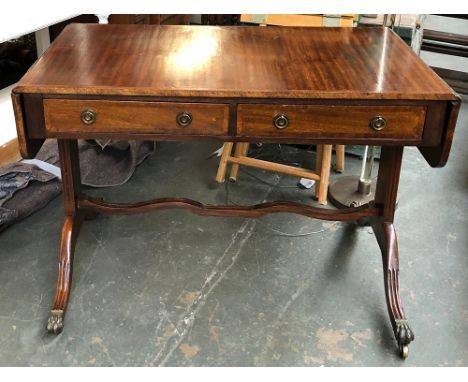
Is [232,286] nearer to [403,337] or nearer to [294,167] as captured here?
[403,337]

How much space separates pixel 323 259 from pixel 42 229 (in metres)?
1.17

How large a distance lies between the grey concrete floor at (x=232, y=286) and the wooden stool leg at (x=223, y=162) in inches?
2.8

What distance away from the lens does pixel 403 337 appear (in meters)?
1.84

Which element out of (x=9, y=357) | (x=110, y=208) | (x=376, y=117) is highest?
(x=376, y=117)

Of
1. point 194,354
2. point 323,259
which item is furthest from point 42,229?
point 323,259

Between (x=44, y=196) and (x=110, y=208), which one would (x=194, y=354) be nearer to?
(x=110, y=208)

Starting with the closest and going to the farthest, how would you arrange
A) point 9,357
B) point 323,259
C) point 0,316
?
point 9,357
point 0,316
point 323,259

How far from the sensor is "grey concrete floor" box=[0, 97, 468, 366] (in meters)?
1.85

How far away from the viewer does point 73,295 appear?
6.78 ft

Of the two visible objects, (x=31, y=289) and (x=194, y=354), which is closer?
(x=194, y=354)

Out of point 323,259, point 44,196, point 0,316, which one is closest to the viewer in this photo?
point 0,316

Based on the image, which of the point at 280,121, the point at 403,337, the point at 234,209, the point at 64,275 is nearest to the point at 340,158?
the point at 234,209

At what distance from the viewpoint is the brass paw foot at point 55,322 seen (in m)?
1.88

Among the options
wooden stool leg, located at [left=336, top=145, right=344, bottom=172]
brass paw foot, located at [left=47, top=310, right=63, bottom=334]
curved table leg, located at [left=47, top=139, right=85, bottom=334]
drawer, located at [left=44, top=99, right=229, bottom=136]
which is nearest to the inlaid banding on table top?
curved table leg, located at [left=47, top=139, right=85, bottom=334]
